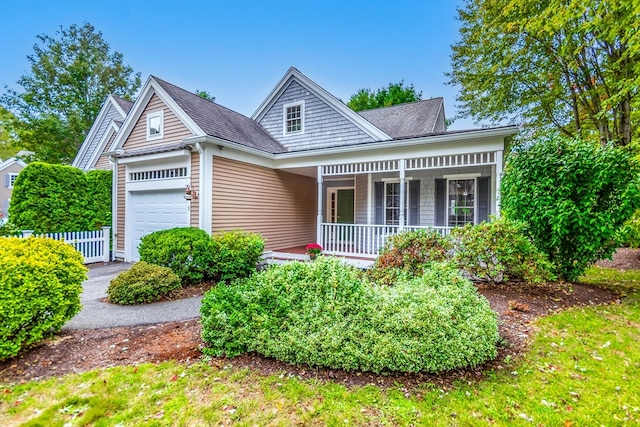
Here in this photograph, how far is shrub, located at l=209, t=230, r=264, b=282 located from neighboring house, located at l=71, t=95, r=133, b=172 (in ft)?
39.9

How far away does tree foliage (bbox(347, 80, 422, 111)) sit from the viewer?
26.0 metres

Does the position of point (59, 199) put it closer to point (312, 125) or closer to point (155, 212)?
point (155, 212)

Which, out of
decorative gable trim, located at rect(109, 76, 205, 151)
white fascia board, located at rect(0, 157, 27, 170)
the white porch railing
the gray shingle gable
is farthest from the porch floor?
white fascia board, located at rect(0, 157, 27, 170)

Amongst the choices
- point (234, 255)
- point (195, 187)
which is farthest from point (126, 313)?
point (195, 187)

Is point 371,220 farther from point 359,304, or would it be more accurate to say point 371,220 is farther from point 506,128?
point 359,304

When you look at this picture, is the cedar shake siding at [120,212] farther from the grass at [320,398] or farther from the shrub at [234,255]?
the grass at [320,398]

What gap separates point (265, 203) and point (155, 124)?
14.4 feet

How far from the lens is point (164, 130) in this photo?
948 centimetres

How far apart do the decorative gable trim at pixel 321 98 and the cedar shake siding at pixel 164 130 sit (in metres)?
3.99

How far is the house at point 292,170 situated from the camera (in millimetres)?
8336

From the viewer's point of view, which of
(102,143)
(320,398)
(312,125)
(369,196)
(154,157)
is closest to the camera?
(320,398)

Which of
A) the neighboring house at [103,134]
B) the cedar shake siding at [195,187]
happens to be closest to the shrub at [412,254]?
the cedar shake siding at [195,187]

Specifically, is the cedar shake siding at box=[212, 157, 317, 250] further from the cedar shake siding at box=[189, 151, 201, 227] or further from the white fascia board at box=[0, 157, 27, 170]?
the white fascia board at box=[0, 157, 27, 170]

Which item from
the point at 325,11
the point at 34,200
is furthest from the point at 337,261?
the point at 325,11
